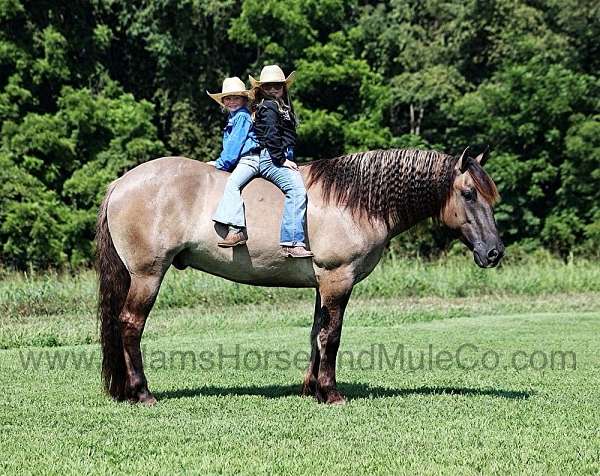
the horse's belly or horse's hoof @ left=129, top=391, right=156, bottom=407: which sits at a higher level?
the horse's belly

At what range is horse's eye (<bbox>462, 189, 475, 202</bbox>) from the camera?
8000 mm

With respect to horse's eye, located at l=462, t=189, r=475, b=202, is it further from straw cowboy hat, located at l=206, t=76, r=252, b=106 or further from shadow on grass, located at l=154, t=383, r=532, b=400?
straw cowboy hat, located at l=206, t=76, r=252, b=106

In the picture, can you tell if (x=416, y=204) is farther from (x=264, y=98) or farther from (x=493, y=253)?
(x=264, y=98)

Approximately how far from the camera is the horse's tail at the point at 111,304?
8.05 metres

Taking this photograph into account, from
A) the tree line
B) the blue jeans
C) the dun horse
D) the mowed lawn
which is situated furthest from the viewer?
the tree line

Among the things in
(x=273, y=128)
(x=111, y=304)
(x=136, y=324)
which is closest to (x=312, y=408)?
(x=136, y=324)

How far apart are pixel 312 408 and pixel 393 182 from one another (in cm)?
209

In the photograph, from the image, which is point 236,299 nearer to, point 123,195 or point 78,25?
point 123,195

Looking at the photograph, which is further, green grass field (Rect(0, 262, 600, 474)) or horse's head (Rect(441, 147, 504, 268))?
horse's head (Rect(441, 147, 504, 268))

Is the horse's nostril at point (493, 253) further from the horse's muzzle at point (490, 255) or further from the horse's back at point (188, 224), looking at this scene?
the horse's back at point (188, 224)

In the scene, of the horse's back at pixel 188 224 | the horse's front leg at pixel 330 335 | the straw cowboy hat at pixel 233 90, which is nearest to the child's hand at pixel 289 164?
the horse's back at pixel 188 224

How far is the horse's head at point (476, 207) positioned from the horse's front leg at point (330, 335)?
3.78 ft

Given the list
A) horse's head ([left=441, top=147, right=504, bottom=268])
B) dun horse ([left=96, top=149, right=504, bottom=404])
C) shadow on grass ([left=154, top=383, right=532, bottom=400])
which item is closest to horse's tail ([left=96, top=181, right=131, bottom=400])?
dun horse ([left=96, top=149, right=504, bottom=404])

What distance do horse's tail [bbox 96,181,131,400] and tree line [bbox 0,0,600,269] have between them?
67.8 feet
